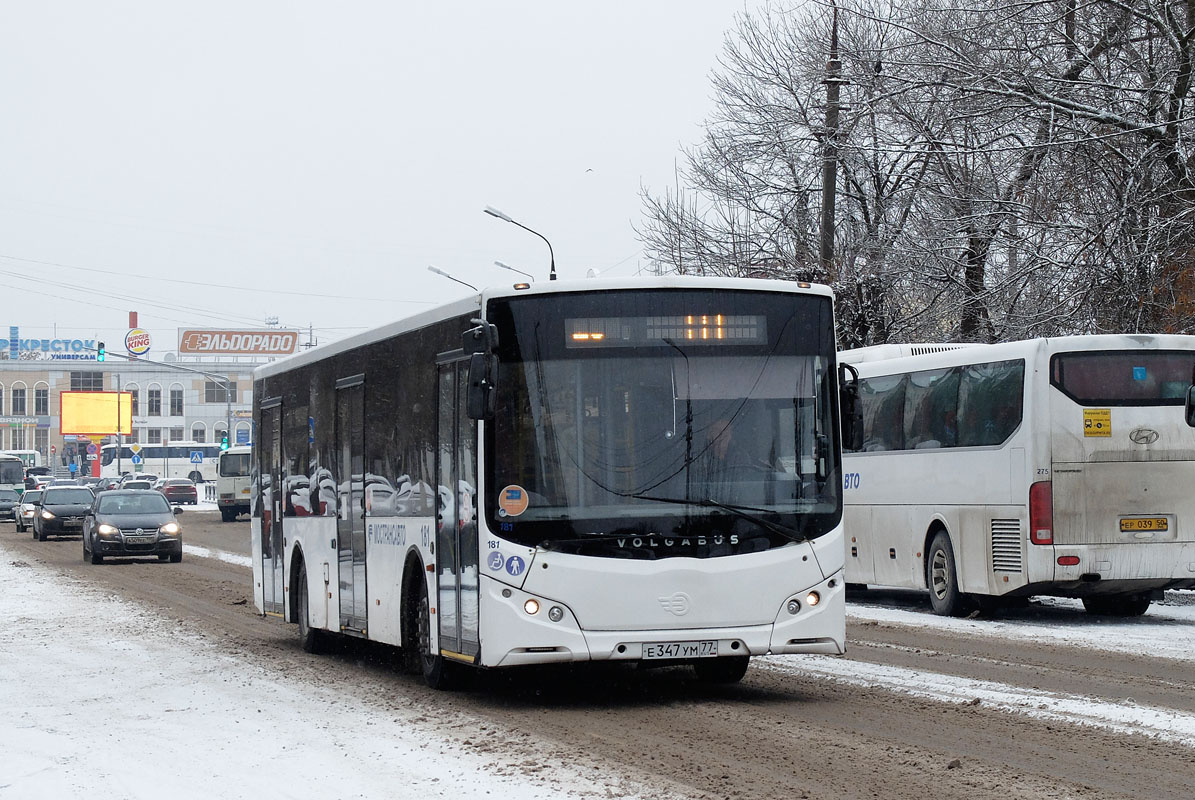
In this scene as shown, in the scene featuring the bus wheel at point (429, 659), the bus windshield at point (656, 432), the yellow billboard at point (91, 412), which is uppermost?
the yellow billboard at point (91, 412)

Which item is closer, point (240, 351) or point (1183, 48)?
point (1183, 48)

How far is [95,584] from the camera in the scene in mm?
28891

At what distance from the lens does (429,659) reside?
1309cm

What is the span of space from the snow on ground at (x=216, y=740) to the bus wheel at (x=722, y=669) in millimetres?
2346

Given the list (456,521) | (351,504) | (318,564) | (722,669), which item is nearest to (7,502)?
(318,564)

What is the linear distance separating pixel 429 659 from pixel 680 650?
2447 mm

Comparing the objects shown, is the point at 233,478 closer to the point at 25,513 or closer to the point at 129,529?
the point at 25,513

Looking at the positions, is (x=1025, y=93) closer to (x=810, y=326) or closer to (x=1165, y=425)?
(x=1165, y=425)

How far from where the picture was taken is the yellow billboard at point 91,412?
4680 inches

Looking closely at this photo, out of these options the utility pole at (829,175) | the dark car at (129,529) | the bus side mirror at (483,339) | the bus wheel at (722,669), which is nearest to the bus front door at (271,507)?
the bus wheel at (722,669)

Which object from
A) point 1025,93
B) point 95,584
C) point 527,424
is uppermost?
point 1025,93

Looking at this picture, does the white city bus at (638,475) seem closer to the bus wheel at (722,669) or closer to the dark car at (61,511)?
the bus wheel at (722,669)

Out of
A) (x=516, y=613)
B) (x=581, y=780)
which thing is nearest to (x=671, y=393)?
(x=516, y=613)

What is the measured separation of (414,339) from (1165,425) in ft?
29.4
